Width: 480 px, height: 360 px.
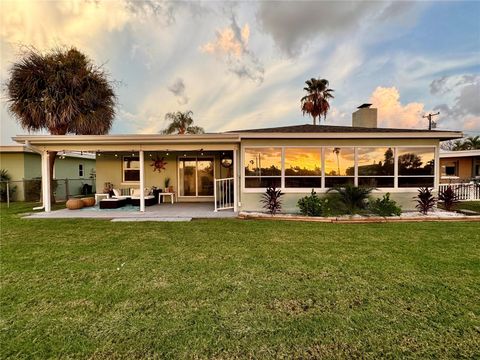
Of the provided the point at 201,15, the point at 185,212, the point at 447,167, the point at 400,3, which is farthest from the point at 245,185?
the point at 447,167

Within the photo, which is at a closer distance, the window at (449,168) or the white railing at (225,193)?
the white railing at (225,193)

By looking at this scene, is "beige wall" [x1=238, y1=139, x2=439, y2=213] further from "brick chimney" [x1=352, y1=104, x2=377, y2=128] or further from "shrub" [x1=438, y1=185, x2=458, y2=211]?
"brick chimney" [x1=352, y1=104, x2=377, y2=128]

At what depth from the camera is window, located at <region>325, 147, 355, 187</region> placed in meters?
9.22

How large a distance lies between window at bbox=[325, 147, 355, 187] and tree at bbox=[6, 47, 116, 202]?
38.5ft

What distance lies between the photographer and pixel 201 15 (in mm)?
11445

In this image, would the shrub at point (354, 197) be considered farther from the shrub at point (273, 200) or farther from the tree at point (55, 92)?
the tree at point (55, 92)

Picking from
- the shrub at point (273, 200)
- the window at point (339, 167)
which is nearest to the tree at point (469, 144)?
the window at point (339, 167)

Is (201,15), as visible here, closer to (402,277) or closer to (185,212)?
(185,212)

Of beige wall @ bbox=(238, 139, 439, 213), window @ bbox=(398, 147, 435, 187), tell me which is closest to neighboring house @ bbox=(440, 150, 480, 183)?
window @ bbox=(398, 147, 435, 187)

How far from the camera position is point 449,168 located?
62.2 ft

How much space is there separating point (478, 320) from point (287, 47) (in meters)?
12.7

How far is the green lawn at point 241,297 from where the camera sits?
2285 mm

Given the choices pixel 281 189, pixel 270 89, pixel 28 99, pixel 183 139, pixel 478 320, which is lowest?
pixel 478 320

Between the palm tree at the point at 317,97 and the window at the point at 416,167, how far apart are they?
607 inches
